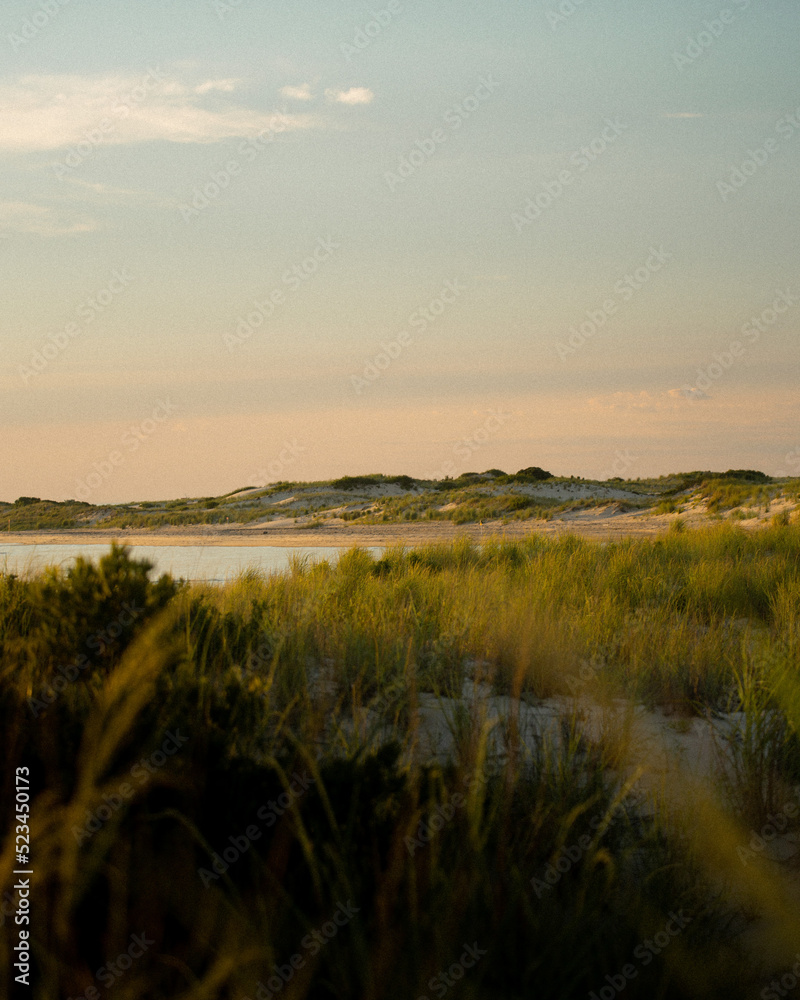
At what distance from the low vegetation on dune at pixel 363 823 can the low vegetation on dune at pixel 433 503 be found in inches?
693

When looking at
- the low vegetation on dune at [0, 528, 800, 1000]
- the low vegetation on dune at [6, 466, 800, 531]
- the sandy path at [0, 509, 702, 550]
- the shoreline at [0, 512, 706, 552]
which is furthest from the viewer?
the low vegetation on dune at [6, 466, 800, 531]

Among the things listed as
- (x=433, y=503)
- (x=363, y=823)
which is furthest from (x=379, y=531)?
(x=363, y=823)

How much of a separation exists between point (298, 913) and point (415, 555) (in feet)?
25.7

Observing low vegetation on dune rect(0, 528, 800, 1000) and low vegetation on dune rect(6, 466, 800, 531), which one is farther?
low vegetation on dune rect(6, 466, 800, 531)

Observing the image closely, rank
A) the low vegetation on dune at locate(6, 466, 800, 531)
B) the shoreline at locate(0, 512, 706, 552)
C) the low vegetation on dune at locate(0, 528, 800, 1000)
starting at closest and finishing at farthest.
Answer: the low vegetation on dune at locate(0, 528, 800, 1000), the shoreline at locate(0, 512, 706, 552), the low vegetation on dune at locate(6, 466, 800, 531)

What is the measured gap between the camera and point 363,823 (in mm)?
2193

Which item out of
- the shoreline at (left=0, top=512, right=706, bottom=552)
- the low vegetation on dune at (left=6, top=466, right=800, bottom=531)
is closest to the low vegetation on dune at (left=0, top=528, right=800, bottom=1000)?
the shoreline at (left=0, top=512, right=706, bottom=552)

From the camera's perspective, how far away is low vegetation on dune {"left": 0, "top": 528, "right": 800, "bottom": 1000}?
5.87ft

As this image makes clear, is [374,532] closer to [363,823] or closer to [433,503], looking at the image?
[433,503]

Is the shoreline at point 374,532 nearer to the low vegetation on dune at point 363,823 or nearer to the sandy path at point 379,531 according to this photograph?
the sandy path at point 379,531

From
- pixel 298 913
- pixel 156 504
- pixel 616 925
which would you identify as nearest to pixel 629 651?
pixel 616 925

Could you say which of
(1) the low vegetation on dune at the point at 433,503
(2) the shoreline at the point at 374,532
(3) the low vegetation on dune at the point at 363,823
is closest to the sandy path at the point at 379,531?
(2) the shoreline at the point at 374,532

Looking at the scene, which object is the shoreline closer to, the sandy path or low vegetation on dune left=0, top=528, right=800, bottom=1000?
the sandy path

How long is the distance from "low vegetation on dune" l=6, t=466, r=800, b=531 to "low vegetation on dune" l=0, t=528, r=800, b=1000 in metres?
17.6
